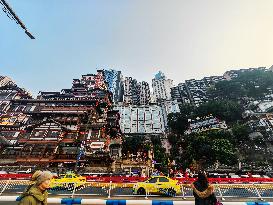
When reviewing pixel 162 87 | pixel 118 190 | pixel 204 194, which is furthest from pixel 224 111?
pixel 204 194

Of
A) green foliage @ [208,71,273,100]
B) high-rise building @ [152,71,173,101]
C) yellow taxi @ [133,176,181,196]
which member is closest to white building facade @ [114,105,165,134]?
green foliage @ [208,71,273,100]

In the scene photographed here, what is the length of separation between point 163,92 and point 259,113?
52385 millimetres

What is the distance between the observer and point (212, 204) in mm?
6633

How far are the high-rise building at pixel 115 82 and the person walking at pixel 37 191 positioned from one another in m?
119

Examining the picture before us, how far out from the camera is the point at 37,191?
4.22 m

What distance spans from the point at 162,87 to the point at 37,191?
128 m

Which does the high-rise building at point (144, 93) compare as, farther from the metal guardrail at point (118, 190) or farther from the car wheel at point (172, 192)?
the metal guardrail at point (118, 190)

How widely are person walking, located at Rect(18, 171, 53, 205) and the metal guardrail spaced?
29.3 feet

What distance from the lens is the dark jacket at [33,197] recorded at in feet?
13.2

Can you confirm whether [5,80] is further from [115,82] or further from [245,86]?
[245,86]

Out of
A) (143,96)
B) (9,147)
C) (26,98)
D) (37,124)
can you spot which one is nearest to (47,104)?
(26,98)

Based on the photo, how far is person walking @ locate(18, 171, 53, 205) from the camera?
13.3 ft

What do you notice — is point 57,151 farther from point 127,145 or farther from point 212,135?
point 212,135

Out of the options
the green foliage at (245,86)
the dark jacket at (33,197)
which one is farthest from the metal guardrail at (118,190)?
the green foliage at (245,86)
